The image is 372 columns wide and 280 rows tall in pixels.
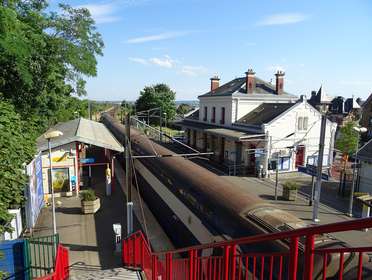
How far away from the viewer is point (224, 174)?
76.4ft

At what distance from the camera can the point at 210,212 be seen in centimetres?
766

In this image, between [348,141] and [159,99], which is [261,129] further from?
[159,99]

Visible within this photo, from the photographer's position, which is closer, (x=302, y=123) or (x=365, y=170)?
(x=365, y=170)

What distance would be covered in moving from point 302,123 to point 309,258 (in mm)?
23507

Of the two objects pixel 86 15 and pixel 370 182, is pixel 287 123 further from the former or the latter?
pixel 86 15

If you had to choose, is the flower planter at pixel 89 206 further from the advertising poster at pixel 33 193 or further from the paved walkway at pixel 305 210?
the paved walkway at pixel 305 210

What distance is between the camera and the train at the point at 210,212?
5453 millimetres

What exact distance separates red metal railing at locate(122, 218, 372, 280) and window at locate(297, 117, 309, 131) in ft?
56.7

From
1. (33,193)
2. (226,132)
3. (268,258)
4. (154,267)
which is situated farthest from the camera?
(226,132)

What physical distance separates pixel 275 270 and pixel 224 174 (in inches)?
721

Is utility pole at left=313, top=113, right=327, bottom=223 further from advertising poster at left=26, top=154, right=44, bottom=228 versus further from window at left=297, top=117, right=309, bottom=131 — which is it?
advertising poster at left=26, top=154, right=44, bottom=228

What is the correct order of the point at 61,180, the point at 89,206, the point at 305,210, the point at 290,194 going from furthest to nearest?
the point at 290,194
the point at 61,180
the point at 305,210
the point at 89,206

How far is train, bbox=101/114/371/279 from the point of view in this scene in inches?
215

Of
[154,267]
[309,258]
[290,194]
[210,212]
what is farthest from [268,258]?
[290,194]
